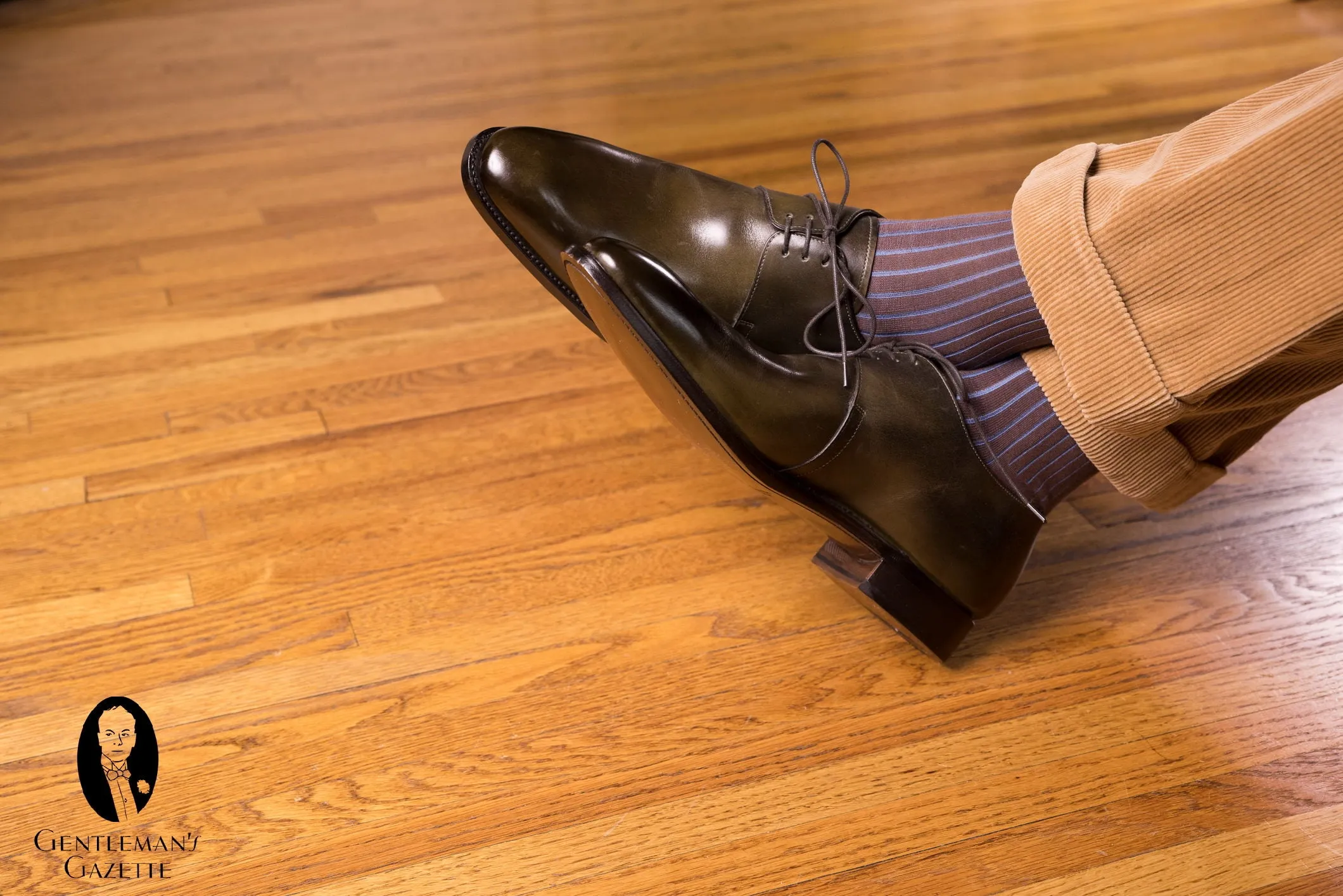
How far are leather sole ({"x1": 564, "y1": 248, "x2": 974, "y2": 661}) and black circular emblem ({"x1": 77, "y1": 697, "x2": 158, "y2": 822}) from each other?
1.28ft

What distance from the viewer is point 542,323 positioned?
125 cm

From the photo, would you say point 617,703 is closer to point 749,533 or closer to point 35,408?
point 749,533

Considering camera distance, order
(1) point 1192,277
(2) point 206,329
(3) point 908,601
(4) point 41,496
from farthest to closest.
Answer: (2) point 206,329, (4) point 41,496, (3) point 908,601, (1) point 1192,277

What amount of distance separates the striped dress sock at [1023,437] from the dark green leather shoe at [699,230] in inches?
4.3

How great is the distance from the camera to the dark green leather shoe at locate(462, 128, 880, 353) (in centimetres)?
88

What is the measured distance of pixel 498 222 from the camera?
90cm

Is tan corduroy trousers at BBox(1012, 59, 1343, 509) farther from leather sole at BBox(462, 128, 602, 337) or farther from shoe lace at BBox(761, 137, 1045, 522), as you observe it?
leather sole at BBox(462, 128, 602, 337)

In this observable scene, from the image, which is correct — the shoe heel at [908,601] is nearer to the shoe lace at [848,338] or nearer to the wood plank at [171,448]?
the shoe lace at [848,338]

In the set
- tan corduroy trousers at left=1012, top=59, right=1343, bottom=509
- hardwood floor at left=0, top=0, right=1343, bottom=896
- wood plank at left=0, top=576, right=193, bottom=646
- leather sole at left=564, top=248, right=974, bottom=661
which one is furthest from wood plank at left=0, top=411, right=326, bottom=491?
tan corduroy trousers at left=1012, top=59, right=1343, bottom=509

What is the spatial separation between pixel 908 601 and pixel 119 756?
514 millimetres

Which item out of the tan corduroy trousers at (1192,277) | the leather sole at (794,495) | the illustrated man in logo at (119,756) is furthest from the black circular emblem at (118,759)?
the tan corduroy trousers at (1192,277)

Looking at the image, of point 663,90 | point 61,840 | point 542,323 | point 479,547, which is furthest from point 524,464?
point 663,90

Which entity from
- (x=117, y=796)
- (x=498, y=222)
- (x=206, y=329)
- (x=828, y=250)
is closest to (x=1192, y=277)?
(x=828, y=250)

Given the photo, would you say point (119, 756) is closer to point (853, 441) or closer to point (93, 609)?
point (93, 609)
